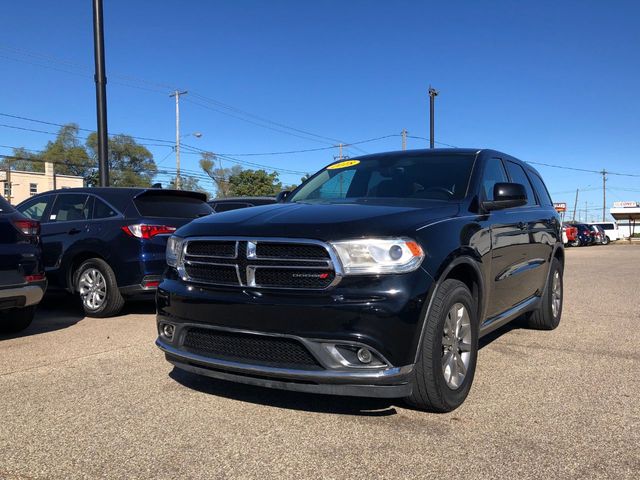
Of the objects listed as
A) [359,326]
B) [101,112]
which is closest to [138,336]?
[359,326]

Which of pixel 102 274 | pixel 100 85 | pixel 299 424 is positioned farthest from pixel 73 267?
pixel 100 85

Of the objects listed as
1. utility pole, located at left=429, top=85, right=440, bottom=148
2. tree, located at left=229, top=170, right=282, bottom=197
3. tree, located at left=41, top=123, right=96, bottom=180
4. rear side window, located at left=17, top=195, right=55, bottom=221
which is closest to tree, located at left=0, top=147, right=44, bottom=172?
tree, located at left=41, top=123, right=96, bottom=180

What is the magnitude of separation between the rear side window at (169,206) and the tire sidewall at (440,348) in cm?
448

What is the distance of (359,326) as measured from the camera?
2939 millimetres

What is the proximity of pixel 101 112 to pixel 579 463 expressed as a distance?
403 inches

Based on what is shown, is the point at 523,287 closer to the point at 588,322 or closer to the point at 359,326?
the point at 588,322

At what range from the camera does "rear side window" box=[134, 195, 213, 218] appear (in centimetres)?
691

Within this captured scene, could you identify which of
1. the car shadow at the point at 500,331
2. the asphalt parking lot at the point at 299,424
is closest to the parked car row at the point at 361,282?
the asphalt parking lot at the point at 299,424

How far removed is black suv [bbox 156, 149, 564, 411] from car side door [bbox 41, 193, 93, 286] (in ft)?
12.4

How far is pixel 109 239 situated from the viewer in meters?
6.68

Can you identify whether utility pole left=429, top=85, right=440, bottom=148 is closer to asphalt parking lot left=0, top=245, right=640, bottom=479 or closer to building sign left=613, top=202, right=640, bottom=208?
asphalt parking lot left=0, top=245, right=640, bottom=479

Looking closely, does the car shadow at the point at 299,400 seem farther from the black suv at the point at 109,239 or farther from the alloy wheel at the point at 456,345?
the black suv at the point at 109,239

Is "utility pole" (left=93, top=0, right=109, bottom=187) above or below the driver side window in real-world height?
above

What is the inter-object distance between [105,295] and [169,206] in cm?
136
